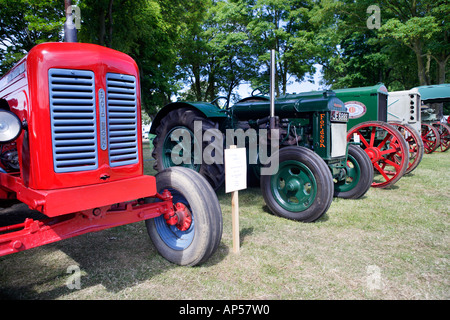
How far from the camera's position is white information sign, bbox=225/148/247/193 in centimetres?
281

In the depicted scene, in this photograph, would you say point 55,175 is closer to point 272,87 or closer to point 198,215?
point 198,215

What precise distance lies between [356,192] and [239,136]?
2.04 metres

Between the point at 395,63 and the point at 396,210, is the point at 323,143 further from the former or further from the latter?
the point at 395,63

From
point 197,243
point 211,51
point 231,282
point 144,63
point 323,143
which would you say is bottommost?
point 231,282

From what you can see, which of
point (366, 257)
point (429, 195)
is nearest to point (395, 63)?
point (429, 195)

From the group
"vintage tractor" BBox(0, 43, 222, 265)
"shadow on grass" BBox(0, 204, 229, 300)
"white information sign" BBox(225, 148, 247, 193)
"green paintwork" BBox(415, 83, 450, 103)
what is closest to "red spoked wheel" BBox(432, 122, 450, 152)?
"green paintwork" BBox(415, 83, 450, 103)

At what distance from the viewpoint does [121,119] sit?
7.21 feet

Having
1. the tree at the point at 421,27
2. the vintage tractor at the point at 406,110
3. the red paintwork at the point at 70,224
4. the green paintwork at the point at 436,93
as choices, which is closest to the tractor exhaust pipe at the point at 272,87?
the red paintwork at the point at 70,224

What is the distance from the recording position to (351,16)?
50.2 ft

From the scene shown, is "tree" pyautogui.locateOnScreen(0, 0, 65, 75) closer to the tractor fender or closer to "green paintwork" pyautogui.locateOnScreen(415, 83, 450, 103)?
the tractor fender

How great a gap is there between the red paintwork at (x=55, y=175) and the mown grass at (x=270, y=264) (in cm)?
55

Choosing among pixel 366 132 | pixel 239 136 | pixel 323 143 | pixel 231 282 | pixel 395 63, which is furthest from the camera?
pixel 395 63

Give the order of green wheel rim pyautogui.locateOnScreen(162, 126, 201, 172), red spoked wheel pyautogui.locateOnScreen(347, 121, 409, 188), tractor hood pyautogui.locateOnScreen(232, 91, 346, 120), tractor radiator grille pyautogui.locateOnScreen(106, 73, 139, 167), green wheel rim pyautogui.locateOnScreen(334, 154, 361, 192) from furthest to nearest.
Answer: red spoked wheel pyautogui.locateOnScreen(347, 121, 409, 188), green wheel rim pyautogui.locateOnScreen(334, 154, 361, 192), green wheel rim pyautogui.locateOnScreen(162, 126, 201, 172), tractor hood pyautogui.locateOnScreen(232, 91, 346, 120), tractor radiator grille pyautogui.locateOnScreen(106, 73, 139, 167)

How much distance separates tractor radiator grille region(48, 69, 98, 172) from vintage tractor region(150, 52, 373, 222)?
6.93ft
